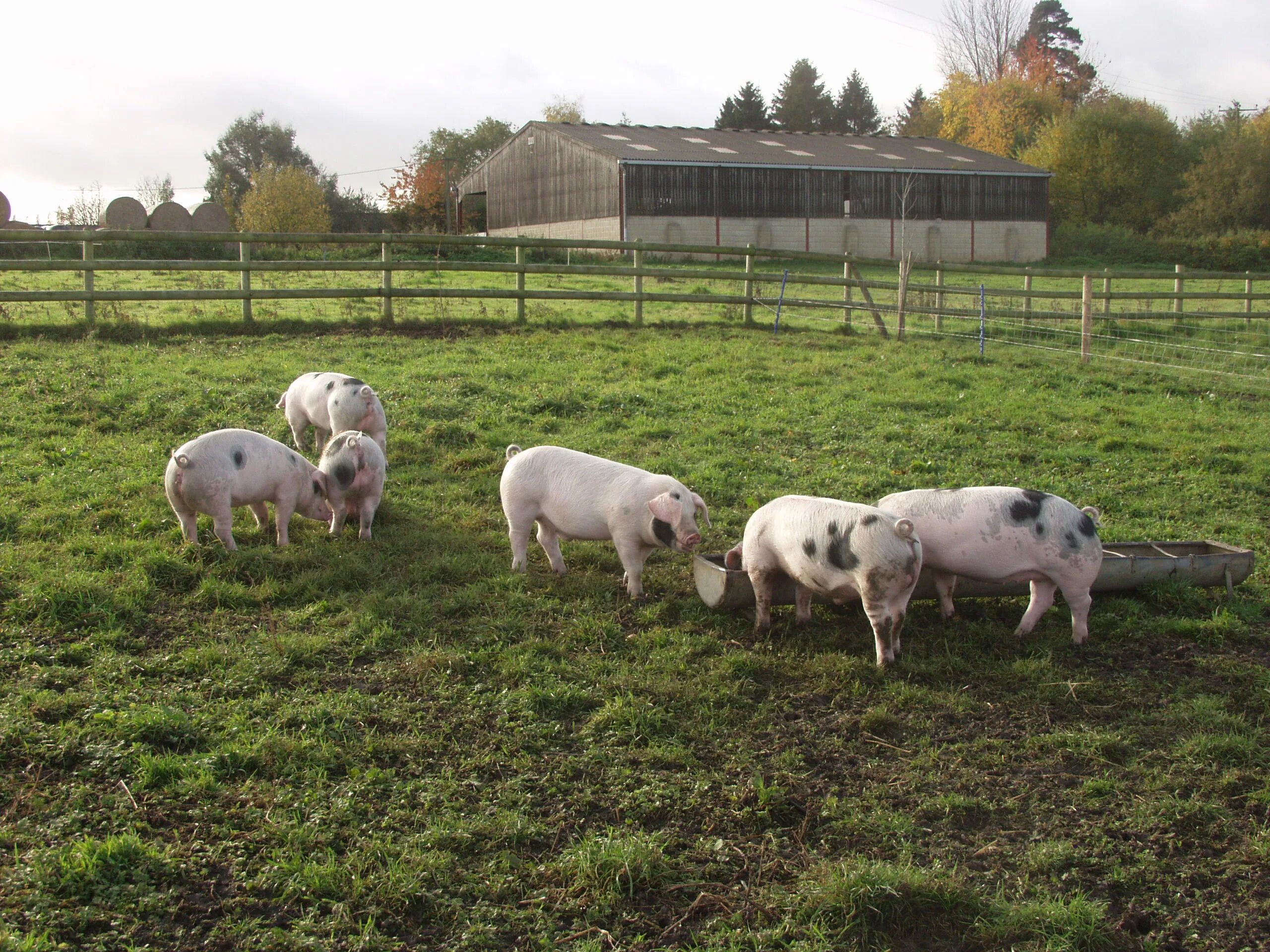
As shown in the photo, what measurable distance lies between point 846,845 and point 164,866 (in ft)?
7.25

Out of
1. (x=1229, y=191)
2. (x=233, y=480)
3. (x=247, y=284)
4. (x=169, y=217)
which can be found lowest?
(x=233, y=480)

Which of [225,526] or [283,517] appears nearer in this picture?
[225,526]

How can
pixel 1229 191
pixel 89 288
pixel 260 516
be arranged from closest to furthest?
pixel 260 516 < pixel 89 288 < pixel 1229 191

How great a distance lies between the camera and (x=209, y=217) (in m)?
30.0

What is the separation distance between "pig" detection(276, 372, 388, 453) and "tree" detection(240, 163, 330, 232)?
28594mm

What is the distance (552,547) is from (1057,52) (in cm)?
7231

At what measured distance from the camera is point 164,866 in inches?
124

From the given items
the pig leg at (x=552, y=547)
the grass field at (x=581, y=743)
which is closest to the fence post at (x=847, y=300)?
the grass field at (x=581, y=743)

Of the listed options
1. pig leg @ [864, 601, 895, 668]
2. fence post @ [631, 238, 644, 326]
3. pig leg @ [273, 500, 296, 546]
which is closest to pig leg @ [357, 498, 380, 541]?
pig leg @ [273, 500, 296, 546]

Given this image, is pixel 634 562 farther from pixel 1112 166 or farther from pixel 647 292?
pixel 1112 166

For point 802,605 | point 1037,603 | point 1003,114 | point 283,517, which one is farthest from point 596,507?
point 1003,114

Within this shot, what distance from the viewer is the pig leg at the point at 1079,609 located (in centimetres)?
509

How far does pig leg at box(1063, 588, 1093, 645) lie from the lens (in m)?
5.09

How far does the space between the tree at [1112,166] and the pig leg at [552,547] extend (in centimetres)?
4484
